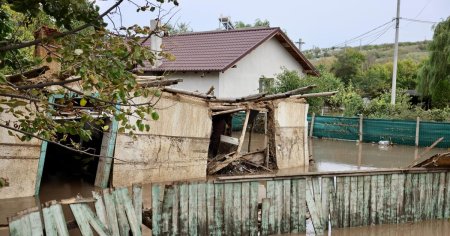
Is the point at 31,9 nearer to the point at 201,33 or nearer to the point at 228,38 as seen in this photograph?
the point at 228,38

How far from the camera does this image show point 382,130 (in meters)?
24.0

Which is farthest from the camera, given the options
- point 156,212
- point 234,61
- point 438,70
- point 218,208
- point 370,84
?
point 370,84

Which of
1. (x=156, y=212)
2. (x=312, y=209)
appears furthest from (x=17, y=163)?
(x=312, y=209)

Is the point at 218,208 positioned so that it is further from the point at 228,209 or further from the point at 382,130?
the point at 382,130

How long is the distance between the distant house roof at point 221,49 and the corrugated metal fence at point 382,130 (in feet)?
16.3

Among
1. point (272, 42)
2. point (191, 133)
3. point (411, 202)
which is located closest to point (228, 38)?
point (272, 42)

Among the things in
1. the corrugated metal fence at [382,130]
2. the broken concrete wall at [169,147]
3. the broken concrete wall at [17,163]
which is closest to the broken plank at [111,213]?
the broken concrete wall at [17,163]

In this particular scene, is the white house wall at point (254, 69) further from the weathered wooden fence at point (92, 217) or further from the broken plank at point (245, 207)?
the weathered wooden fence at point (92, 217)

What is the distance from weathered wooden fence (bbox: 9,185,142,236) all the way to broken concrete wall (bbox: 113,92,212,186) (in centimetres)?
514

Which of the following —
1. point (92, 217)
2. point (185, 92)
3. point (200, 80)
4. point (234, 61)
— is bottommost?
point (92, 217)

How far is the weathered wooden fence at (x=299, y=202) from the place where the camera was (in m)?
7.59

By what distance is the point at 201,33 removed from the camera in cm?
3131

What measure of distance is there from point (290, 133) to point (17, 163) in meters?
8.80

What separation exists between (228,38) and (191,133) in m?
16.1
